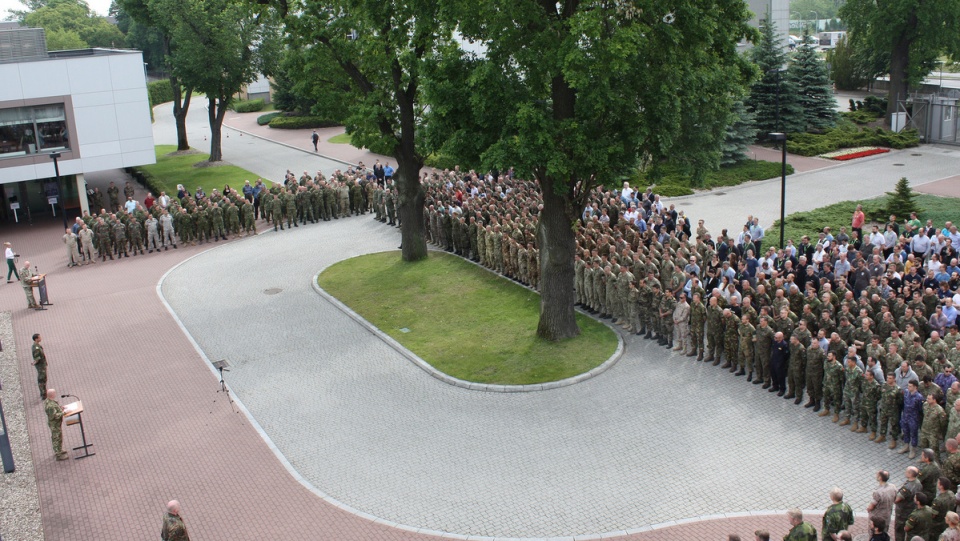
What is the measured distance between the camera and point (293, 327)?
865 inches

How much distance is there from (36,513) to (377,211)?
19.5 meters

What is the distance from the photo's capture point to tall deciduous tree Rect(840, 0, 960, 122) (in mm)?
41000

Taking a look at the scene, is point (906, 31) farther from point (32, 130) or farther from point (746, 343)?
point (32, 130)

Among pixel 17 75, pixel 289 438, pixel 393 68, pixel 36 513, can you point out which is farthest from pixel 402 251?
pixel 17 75

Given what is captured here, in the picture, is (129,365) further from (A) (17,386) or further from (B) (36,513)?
(B) (36,513)

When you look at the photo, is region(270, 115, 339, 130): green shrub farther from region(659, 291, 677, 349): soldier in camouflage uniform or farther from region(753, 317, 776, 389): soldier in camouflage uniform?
region(753, 317, 776, 389): soldier in camouflage uniform

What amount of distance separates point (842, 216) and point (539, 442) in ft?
57.2

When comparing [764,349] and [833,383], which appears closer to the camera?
[833,383]

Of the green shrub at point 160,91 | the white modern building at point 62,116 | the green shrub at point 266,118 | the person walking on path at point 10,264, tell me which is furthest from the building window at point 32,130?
the green shrub at point 160,91

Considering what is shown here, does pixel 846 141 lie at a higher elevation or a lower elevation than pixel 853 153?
higher

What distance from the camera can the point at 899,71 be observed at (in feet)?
143

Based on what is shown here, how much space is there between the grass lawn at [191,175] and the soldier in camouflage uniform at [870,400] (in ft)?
101

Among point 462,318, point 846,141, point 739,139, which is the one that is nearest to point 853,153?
point 846,141

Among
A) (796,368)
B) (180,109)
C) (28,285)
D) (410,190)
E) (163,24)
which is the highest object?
(163,24)
